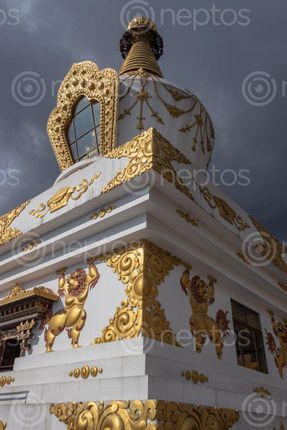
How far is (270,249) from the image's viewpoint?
9.22m

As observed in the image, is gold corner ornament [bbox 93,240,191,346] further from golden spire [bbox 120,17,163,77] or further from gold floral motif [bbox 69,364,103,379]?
golden spire [bbox 120,17,163,77]

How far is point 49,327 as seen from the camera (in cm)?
667

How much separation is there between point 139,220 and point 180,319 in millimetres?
1738

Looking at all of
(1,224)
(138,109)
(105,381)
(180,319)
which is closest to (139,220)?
(180,319)

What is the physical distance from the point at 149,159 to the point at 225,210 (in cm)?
248

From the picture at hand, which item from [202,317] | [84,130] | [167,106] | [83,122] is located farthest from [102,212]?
[167,106]

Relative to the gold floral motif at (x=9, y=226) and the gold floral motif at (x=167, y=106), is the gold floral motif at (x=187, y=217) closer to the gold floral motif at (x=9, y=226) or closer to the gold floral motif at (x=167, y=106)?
the gold floral motif at (x=9, y=226)

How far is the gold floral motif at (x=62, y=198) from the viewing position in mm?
7074

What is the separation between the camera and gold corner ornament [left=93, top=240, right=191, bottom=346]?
213 inches

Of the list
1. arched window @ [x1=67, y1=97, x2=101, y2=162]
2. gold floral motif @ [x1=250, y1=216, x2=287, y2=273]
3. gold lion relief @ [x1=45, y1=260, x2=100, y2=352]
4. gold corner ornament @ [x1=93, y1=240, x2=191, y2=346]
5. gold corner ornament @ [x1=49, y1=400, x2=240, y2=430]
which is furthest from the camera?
arched window @ [x1=67, y1=97, x2=101, y2=162]

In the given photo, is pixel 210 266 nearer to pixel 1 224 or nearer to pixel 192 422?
pixel 192 422

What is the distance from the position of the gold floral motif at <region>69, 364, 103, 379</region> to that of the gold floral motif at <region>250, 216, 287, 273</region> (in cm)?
486

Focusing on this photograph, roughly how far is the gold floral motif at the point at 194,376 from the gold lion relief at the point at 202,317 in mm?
477

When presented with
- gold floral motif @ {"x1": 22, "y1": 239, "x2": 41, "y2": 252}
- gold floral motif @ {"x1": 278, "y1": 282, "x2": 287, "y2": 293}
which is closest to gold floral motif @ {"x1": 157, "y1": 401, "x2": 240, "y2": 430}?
gold floral motif @ {"x1": 278, "y1": 282, "x2": 287, "y2": 293}
